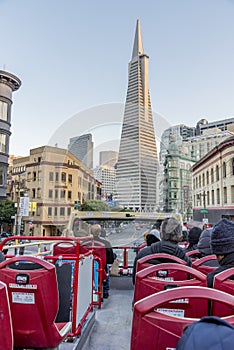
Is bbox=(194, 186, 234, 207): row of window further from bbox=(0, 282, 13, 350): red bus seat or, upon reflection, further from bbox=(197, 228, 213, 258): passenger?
bbox=(0, 282, 13, 350): red bus seat

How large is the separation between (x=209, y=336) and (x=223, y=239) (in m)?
1.30

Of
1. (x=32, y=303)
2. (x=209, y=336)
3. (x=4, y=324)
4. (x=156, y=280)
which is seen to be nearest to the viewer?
(x=209, y=336)

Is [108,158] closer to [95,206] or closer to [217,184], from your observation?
[95,206]

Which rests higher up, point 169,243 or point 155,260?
point 169,243

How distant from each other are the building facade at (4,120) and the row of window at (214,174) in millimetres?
21617

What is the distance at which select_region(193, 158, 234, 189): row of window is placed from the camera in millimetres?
28884

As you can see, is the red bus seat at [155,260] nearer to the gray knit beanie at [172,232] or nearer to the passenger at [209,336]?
Result: the gray knit beanie at [172,232]

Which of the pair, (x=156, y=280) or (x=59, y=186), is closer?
(x=156, y=280)

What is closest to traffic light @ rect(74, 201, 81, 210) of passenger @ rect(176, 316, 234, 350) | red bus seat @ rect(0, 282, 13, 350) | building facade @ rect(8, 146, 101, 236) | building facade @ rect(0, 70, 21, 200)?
building facade @ rect(8, 146, 101, 236)

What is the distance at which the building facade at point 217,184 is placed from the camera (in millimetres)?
28859

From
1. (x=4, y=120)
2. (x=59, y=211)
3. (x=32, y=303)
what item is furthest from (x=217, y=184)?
(x=32, y=303)

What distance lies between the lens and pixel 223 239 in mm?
1891

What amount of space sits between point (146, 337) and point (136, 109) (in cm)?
375

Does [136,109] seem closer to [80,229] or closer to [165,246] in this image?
[80,229]
